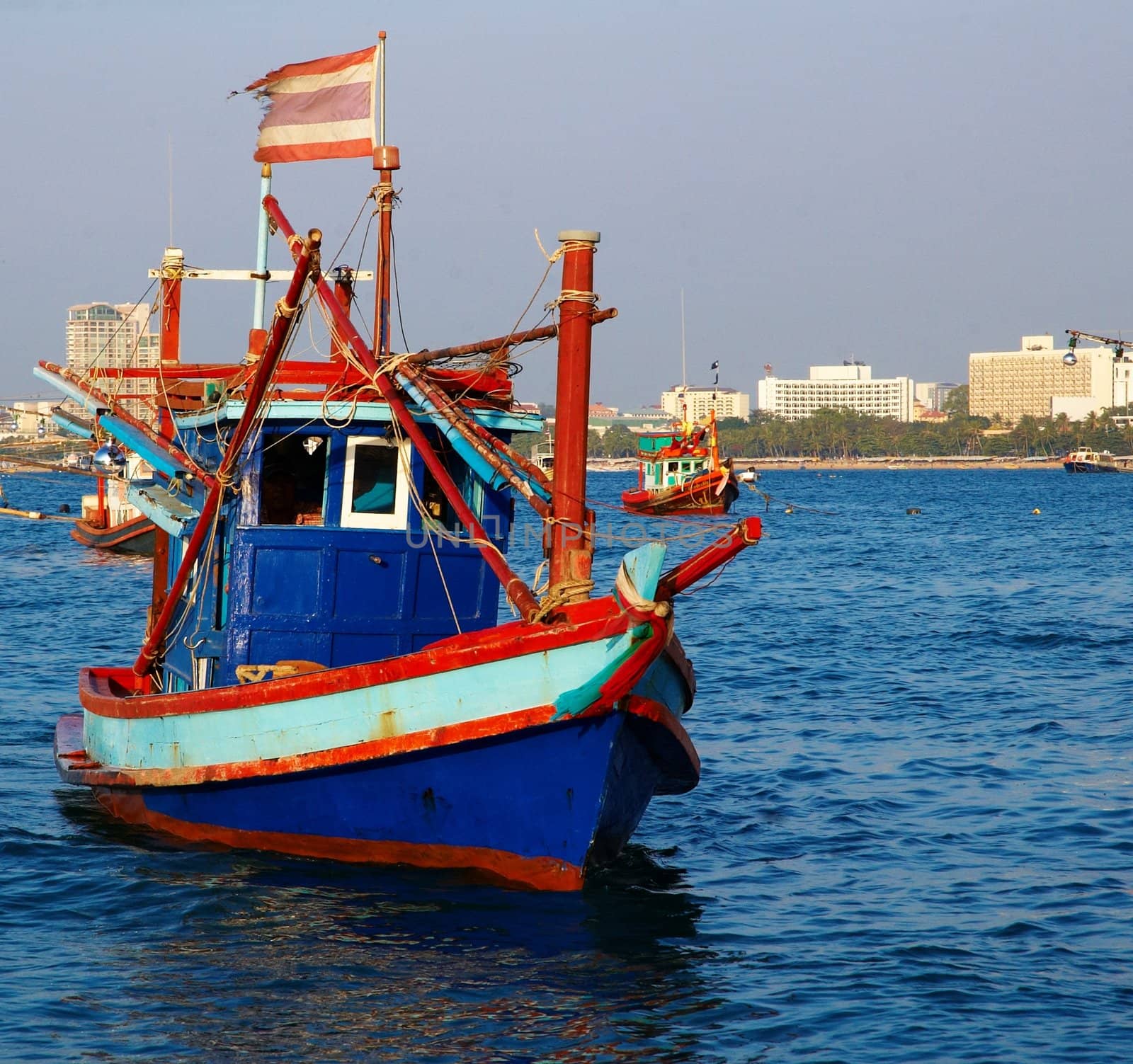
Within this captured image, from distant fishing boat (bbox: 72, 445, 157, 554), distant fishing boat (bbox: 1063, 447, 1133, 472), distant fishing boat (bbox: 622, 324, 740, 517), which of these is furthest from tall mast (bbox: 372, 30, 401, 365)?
distant fishing boat (bbox: 1063, 447, 1133, 472)

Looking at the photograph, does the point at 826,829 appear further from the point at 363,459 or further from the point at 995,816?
the point at 363,459

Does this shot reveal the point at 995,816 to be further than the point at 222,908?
Yes

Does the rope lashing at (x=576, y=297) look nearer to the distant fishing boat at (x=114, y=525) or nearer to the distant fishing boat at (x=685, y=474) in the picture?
the distant fishing boat at (x=114, y=525)

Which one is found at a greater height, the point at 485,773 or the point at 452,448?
the point at 452,448

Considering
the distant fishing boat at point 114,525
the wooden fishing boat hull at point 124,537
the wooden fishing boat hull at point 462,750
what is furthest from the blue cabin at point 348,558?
the wooden fishing boat hull at point 124,537

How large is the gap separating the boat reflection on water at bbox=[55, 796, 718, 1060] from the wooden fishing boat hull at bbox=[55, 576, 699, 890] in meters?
0.33

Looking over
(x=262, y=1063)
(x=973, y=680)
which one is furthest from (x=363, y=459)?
(x=973, y=680)

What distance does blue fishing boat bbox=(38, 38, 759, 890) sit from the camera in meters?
10.4

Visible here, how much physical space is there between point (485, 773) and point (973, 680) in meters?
15.5

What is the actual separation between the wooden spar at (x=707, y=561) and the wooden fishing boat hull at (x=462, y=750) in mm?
273

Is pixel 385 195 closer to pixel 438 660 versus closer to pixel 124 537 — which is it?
pixel 438 660

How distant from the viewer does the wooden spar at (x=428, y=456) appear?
11.0m

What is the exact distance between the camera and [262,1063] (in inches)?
340

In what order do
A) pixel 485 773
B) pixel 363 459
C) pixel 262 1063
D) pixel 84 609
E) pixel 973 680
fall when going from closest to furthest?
pixel 262 1063 → pixel 485 773 → pixel 363 459 → pixel 973 680 → pixel 84 609
